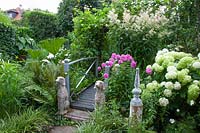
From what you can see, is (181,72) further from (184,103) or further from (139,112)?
(139,112)

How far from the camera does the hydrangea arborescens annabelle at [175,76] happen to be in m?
3.64

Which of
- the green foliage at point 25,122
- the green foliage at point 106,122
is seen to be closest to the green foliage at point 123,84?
the green foliage at point 106,122

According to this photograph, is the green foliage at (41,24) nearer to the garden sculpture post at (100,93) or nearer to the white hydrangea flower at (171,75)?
the garden sculpture post at (100,93)

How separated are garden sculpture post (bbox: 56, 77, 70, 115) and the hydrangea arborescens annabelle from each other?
1449mm

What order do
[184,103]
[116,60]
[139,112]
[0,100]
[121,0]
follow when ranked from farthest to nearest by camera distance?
[121,0] → [116,60] → [0,100] → [184,103] → [139,112]

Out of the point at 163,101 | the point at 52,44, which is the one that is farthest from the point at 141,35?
the point at 52,44

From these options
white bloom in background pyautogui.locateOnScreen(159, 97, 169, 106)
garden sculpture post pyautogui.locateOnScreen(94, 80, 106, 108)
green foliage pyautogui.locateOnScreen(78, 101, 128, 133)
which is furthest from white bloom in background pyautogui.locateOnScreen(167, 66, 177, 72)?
garden sculpture post pyautogui.locateOnScreen(94, 80, 106, 108)

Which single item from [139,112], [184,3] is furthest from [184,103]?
[184,3]

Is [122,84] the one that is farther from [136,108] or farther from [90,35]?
[90,35]

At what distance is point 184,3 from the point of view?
531 centimetres

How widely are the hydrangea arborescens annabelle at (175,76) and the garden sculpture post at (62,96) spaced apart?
1449mm

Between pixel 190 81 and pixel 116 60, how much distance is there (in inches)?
51.9

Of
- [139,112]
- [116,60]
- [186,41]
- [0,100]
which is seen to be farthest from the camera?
[186,41]

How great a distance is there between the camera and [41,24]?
10.3 metres
